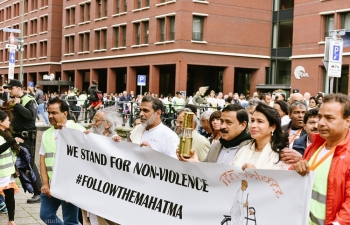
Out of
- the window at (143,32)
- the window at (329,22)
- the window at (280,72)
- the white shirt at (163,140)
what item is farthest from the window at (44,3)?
the white shirt at (163,140)

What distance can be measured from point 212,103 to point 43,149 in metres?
17.5

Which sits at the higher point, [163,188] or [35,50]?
[35,50]

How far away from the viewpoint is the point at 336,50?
35.0 feet

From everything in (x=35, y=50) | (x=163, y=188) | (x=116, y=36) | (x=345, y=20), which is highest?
(x=345, y=20)

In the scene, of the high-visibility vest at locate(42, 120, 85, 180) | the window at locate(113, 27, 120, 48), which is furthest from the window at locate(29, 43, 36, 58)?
the high-visibility vest at locate(42, 120, 85, 180)

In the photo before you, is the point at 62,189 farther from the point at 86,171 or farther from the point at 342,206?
the point at 342,206

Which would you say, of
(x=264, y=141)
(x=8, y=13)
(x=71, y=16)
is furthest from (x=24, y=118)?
(x=8, y=13)

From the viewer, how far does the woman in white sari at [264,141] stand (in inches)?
166

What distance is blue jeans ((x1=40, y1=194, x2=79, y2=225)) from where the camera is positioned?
5812mm

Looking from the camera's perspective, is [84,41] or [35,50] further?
[35,50]

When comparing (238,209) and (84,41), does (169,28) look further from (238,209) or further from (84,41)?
(238,209)

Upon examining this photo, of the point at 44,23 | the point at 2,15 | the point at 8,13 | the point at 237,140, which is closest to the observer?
the point at 237,140

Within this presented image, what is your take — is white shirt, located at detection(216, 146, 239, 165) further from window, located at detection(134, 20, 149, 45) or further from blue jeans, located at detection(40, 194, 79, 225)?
window, located at detection(134, 20, 149, 45)

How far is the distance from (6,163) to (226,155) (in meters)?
3.50
